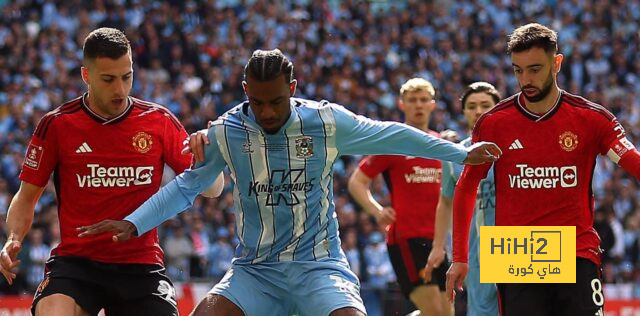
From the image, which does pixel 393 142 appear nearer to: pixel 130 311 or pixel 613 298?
pixel 130 311

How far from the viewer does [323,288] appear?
21.3ft

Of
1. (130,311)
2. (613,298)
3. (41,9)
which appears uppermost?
(41,9)

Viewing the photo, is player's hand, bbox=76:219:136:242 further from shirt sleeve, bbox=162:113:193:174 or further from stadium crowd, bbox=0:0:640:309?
stadium crowd, bbox=0:0:640:309

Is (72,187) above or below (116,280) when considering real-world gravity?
above

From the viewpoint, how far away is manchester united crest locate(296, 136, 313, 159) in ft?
22.0

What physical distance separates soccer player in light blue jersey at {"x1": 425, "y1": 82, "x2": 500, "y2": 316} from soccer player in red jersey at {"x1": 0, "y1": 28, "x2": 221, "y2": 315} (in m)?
2.60

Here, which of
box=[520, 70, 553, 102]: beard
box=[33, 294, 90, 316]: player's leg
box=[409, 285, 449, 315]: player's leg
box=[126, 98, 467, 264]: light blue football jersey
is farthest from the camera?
box=[409, 285, 449, 315]: player's leg

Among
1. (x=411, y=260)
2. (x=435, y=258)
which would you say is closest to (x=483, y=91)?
(x=435, y=258)

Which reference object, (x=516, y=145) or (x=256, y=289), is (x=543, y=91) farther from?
(x=256, y=289)

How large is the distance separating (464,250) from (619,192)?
14.2m

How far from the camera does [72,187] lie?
23.7ft

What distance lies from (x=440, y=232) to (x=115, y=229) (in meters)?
3.96

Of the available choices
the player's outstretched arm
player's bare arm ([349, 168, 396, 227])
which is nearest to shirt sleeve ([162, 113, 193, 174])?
the player's outstretched arm

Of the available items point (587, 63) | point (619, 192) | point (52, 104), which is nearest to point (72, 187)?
point (52, 104)
